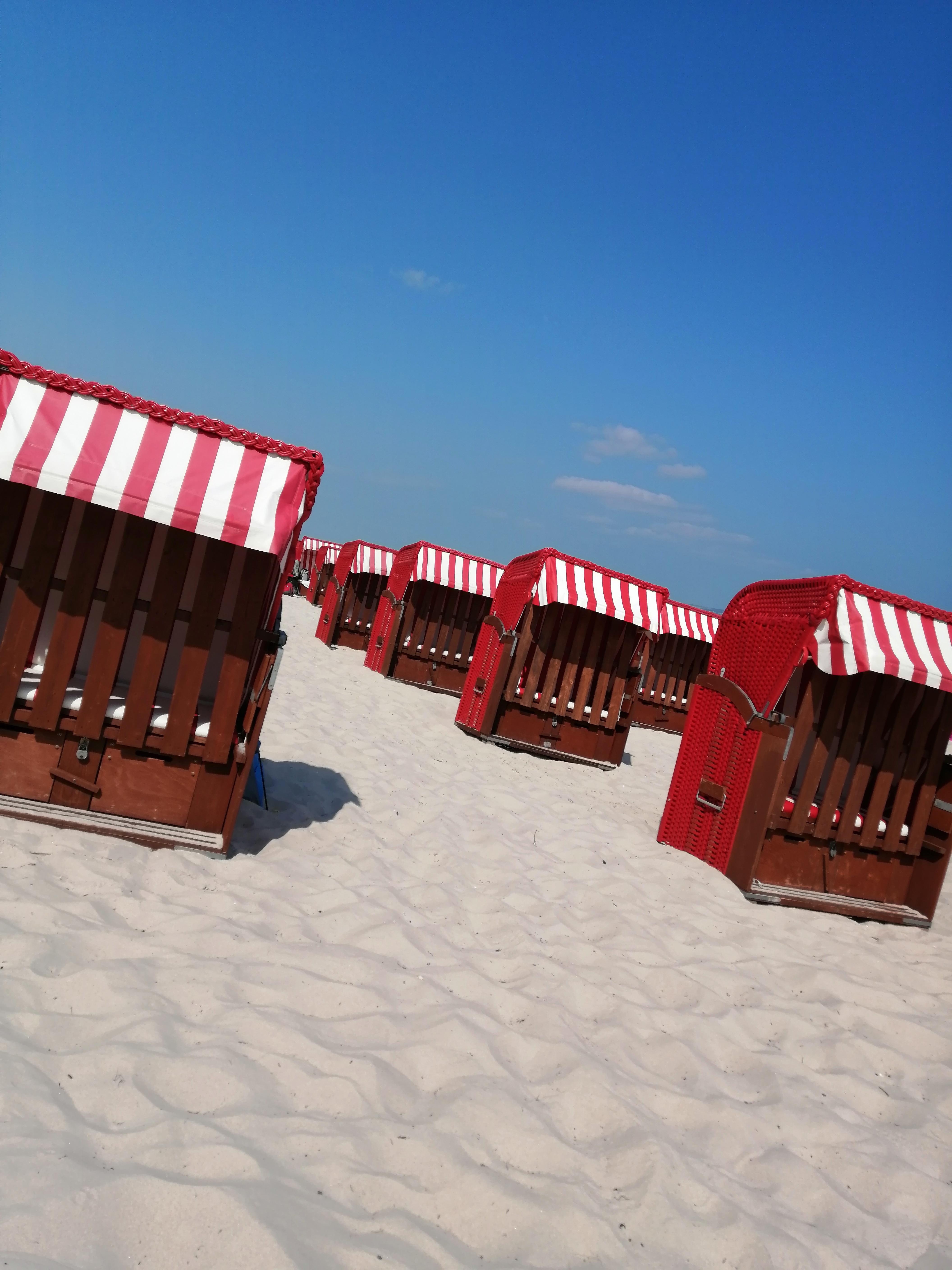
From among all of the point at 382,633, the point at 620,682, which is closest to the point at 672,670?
the point at 382,633

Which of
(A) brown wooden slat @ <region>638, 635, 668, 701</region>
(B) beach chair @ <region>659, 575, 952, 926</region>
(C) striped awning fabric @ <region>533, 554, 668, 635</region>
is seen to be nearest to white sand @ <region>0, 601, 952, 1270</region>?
(B) beach chair @ <region>659, 575, 952, 926</region>

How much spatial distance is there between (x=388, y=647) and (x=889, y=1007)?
10981mm

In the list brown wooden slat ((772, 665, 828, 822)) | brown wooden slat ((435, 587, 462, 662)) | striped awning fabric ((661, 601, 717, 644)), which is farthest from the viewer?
striped awning fabric ((661, 601, 717, 644))

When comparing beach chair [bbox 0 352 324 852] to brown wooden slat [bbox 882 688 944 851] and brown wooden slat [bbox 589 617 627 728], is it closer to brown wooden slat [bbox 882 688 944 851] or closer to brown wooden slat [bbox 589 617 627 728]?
brown wooden slat [bbox 882 688 944 851]

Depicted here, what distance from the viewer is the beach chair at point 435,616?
14.5m

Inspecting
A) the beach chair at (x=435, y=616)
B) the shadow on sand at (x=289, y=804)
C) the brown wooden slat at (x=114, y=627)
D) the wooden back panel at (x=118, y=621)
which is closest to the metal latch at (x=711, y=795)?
the shadow on sand at (x=289, y=804)

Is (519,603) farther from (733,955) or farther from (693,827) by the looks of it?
(733,955)

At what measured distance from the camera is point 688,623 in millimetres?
16188

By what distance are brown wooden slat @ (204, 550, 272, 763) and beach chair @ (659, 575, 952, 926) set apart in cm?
351

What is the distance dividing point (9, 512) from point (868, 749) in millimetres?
5613

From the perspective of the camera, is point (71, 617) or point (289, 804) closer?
point (71, 617)

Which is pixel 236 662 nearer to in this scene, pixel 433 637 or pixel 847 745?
pixel 847 745

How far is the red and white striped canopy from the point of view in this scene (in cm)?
409

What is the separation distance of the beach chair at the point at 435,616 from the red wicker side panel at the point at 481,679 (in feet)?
9.30
